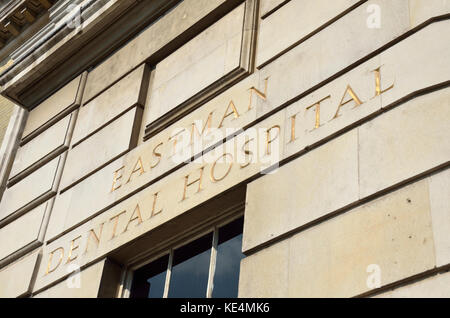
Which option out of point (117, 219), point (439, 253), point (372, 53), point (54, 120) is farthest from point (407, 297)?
point (54, 120)

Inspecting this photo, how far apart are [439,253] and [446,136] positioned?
1.22 meters

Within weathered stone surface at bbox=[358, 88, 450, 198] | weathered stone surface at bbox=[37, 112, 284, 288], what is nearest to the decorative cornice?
weathered stone surface at bbox=[37, 112, 284, 288]

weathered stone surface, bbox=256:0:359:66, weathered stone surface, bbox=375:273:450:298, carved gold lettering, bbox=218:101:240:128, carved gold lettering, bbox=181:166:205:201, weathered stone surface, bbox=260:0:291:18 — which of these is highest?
weathered stone surface, bbox=260:0:291:18

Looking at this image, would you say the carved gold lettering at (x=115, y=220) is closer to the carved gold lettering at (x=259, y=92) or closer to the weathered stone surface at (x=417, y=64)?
the carved gold lettering at (x=259, y=92)

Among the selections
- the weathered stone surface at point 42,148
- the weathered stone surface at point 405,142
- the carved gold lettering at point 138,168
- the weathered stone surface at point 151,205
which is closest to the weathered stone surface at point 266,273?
the weathered stone surface at point 405,142

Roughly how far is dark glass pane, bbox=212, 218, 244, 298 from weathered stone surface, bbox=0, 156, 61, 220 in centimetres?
383

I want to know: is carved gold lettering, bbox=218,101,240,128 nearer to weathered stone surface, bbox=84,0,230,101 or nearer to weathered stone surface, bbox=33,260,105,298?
weathered stone surface, bbox=84,0,230,101

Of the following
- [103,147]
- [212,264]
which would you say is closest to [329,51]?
[212,264]

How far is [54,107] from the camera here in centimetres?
1463

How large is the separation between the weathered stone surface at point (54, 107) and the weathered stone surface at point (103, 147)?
1329 millimetres

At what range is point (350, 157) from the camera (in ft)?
28.0

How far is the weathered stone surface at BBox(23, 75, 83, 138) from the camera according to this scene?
14.2 metres

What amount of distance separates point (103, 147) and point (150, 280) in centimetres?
261

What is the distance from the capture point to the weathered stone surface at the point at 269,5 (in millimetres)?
11195
